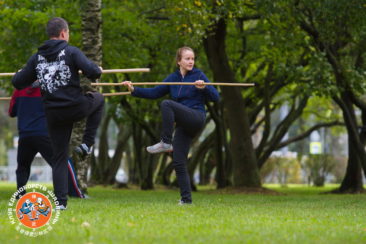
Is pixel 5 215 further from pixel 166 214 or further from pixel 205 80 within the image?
pixel 205 80

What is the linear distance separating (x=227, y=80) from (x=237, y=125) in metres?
→ 1.48

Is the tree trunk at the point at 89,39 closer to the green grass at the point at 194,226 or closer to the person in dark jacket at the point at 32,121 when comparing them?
the person in dark jacket at the point at 32,121

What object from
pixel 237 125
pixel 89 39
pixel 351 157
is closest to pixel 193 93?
pixel 89 39

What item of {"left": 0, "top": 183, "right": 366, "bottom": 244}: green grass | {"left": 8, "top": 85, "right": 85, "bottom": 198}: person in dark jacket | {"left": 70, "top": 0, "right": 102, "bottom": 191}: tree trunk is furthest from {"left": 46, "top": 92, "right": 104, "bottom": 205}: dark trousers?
{"left": 70, "top": 0, "right": 102, "bottom": 191}: tree trunk

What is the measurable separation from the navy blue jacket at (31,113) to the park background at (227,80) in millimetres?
1285

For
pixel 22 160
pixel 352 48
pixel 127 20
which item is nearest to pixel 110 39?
pixel 127 20

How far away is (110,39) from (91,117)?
12.7 m

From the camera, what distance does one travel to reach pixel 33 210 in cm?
747

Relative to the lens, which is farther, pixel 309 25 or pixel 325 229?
pixel 309 25

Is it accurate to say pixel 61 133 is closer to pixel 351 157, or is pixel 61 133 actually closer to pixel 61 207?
pixel 61 207

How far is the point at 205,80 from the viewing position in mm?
10539

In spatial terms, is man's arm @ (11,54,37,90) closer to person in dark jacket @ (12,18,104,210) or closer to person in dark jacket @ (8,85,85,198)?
person in dark jacket @ (12,18,104,210)

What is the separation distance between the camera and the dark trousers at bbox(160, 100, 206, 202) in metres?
10.1

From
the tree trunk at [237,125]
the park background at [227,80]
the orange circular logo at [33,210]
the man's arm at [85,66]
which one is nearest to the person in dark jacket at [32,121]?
the park background at [227,80]
